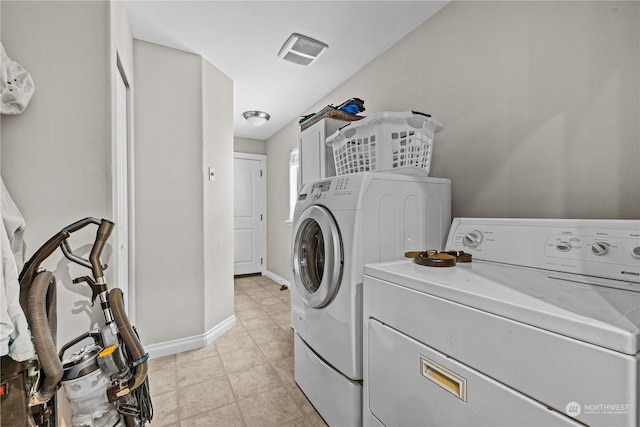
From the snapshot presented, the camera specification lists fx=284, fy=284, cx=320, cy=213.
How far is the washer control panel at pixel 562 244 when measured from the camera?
0.92m

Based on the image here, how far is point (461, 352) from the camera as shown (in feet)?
2.63

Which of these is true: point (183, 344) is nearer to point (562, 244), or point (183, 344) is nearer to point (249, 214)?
point (562, 244)

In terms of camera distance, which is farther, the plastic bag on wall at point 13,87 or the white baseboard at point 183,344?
the white baseboard at point 183,344

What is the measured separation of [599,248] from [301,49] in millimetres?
2238

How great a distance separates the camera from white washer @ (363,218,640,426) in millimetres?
580

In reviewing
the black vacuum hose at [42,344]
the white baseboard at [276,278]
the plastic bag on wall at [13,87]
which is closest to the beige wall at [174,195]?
the plastic bag on wall at [13,87]

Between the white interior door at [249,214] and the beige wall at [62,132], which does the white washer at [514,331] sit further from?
the white interior door at [249,214]

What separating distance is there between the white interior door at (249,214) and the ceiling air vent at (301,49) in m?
2.57

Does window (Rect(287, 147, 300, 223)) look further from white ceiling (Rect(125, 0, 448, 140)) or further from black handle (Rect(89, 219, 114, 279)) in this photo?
black handle (Rect(89, 219, 114, 279))

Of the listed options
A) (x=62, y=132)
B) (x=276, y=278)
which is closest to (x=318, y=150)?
(x=62, y=132)

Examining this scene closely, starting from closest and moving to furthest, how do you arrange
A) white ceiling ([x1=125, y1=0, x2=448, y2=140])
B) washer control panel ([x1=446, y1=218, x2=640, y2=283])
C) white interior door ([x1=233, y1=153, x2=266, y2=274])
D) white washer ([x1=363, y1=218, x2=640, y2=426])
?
1. white washer ([x1=363, y1=218, x2=640, y2=426])
2. washer control panel ([x1=446, y1=218, x2=640, y2=283])
3. white ceiling ([x1=125, y1=0, x2=448, y2=140])
4. white interior door ([x1=233, y1=153, x2=266, y2=274])

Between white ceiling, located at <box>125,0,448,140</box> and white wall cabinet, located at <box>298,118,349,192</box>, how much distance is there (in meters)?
0.65

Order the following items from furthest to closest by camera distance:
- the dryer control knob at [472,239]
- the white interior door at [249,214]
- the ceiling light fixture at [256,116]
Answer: the white interior door at [249,214], the ceiling light fixture at [256,116], the dryer control knob at [472,239]

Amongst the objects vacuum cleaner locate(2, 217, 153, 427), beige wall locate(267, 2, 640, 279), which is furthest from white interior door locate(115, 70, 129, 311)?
beige wall locate(267, 2, 640, 279)
